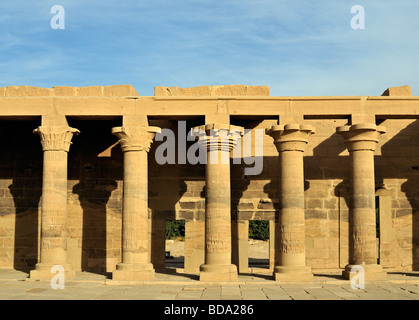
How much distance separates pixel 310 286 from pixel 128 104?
813cm

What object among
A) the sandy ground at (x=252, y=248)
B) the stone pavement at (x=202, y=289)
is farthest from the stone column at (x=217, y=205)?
the sandy ground at (x=252, y=248)

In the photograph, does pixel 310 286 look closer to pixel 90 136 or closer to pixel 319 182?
pixel 319 182

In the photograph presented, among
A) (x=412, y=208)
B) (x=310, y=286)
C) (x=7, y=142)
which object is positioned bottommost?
(x=310, y=286)

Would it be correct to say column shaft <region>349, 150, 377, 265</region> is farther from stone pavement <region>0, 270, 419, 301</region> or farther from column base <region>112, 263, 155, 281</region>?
column base <region>112, 263, 155, 281</region>

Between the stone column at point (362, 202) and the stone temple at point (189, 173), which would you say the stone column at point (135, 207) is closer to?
the stone temple at point (189, 173)

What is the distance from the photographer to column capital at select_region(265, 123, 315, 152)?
A: 1766 cm

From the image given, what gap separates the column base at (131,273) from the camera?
1714 cm

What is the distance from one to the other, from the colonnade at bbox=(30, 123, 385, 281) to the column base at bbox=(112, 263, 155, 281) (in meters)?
0.03

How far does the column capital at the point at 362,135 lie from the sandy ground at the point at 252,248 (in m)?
19.6
